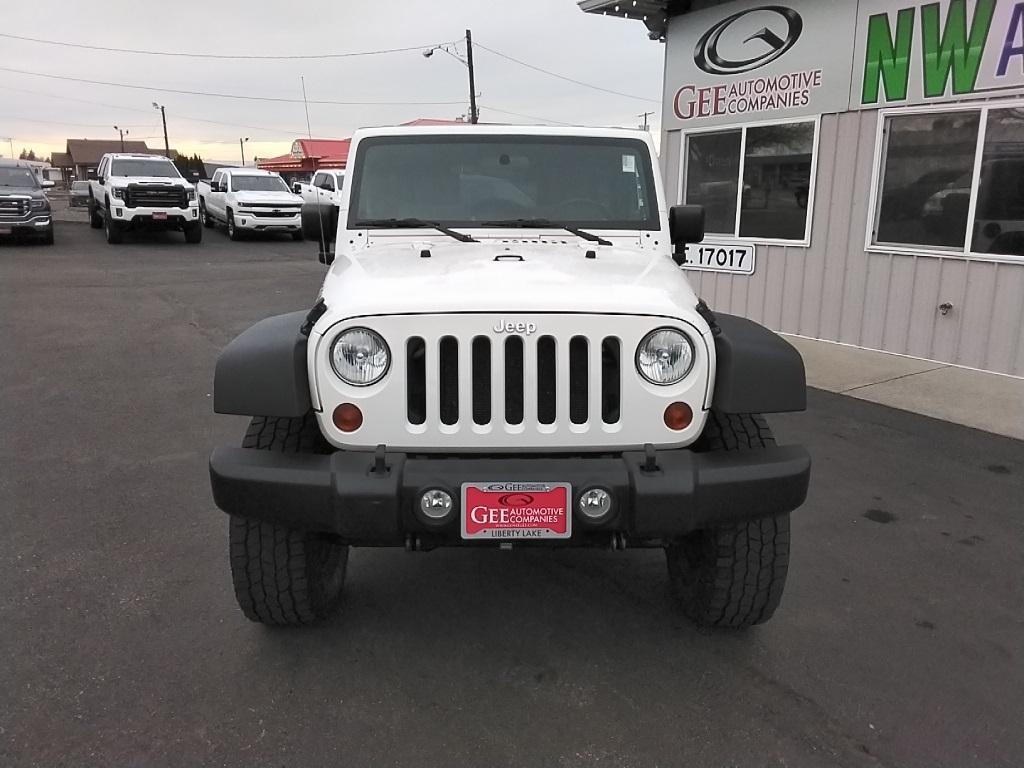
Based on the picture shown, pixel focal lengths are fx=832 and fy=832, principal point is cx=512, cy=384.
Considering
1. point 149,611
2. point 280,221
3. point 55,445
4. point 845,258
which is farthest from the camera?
point 280,221

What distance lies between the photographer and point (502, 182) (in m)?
3.90

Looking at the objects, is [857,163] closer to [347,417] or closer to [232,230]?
[347,417]

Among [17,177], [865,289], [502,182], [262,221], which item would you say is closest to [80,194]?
[262,221]

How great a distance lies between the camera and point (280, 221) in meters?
21.3

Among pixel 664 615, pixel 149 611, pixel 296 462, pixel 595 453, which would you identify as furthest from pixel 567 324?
pixel 149 611

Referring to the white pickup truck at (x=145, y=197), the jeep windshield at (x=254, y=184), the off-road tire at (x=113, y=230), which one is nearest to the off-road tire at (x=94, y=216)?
the white pickup truck at (x=145, y=197)

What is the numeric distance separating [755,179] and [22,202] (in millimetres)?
15716

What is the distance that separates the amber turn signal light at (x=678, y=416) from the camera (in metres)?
2.64

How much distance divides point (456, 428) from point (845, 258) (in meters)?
6.79

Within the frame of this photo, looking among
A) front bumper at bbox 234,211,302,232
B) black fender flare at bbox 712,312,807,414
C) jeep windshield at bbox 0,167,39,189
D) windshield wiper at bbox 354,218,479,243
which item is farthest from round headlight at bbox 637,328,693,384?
front bumper at bbox 234,211,302,232

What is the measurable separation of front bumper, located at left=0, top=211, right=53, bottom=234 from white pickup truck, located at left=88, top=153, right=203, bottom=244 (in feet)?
4.41

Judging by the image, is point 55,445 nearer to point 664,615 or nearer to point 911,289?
point 664,615

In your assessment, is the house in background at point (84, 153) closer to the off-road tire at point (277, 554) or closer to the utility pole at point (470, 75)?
the utility pole at point (470, 75)

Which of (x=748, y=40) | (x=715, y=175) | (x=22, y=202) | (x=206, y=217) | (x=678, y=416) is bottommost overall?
(x=678, y=416)
